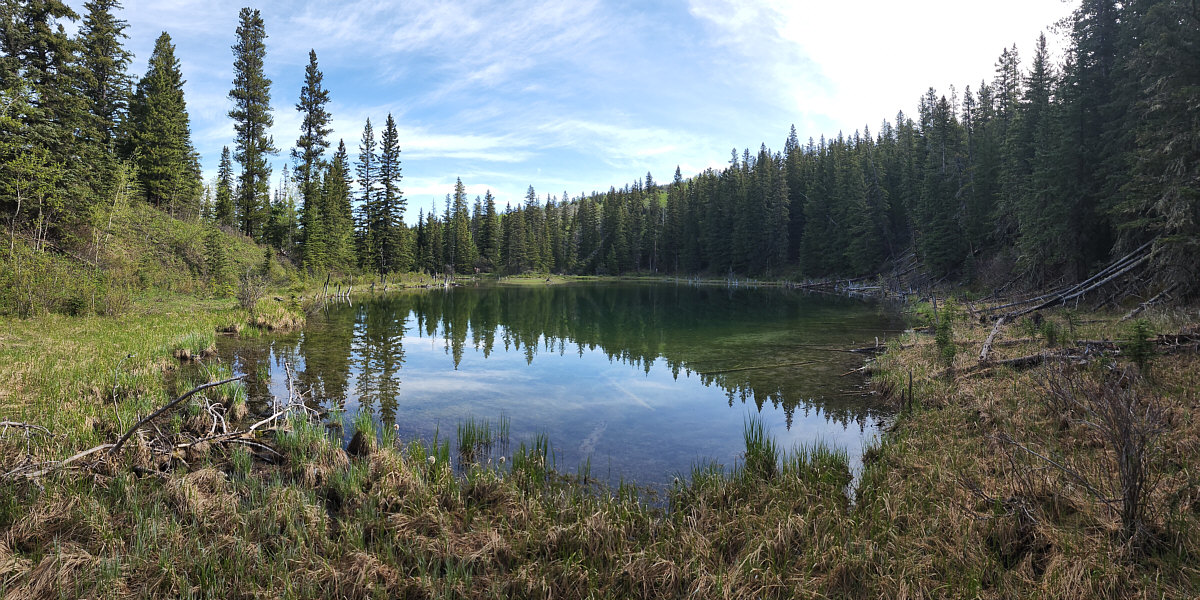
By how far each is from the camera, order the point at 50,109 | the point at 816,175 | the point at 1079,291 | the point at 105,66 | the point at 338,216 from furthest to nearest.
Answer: the point at 816,175 < the point at 338,216 < the point at 105,66 < the point at 50,109 < the point at 1079,291

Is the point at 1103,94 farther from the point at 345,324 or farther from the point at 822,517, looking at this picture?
the point at 345,324

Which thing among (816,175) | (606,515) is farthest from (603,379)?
(816,175)

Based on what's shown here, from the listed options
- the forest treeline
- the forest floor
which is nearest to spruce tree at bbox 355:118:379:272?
the forest treeline

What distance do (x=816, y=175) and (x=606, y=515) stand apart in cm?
7918

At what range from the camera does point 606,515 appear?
18.5 ft

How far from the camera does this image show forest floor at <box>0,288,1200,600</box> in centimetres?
433

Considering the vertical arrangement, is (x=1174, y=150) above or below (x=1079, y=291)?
above

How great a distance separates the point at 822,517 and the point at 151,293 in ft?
98.5

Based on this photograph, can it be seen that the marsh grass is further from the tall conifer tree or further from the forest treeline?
the tall conifer tree

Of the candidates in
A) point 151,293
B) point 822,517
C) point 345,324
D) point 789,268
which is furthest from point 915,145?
point 151,293

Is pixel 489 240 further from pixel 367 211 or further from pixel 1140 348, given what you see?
pixel 1140 348

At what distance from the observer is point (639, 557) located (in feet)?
15.8

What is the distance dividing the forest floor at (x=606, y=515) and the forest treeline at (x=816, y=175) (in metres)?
11.5

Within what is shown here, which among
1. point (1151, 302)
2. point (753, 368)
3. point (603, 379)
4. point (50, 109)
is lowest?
point (603, 379)
